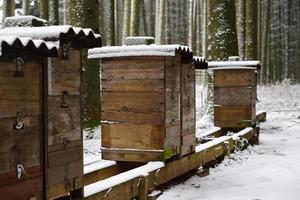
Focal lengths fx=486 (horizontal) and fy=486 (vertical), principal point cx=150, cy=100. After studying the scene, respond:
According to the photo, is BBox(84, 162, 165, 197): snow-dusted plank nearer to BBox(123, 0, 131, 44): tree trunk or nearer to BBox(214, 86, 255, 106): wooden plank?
BBox(214, 86, 255, 106): wooden plank

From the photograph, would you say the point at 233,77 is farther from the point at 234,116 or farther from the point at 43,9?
the point at 43,9

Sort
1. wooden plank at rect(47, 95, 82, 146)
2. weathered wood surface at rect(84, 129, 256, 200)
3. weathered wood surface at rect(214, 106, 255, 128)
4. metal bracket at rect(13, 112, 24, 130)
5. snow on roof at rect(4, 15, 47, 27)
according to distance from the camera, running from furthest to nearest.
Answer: weathered wood surface at rect(214, 106, 255, 128) → weathered wood surface at rect(84, 129, 256, 200) → snow on roof at rect(4, 15, 47, 27) → wooden plank at rect(47, 95, 82, 146) → metal bracket at rect(13, 112, 24, 130)

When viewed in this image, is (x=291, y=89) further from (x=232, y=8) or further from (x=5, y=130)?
(x=5, y=130)

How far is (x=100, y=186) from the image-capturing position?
429cm

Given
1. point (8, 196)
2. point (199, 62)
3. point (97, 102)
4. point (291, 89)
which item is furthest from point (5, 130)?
point (291, 89)

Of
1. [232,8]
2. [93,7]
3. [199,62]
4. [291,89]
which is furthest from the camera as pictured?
[291,89]

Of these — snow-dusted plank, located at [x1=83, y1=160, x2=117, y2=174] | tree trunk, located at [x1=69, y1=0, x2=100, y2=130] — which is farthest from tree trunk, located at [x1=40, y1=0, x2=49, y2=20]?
snow-dusted plank, located at [x1=83, y1=160, x2=117, y2=174]

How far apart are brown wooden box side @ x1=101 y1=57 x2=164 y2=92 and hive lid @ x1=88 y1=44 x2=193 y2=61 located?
0.32 ft

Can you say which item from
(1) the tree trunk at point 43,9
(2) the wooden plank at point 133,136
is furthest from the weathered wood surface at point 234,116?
(1) the tree trunk at point 43,9

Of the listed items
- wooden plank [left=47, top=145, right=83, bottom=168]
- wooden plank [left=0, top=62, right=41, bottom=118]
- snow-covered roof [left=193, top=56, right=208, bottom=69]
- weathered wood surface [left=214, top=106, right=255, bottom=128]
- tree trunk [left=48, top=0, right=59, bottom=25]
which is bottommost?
weathered wood surface [left=214, top=106, right=255, bottom=128]

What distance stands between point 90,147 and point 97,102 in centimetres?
126

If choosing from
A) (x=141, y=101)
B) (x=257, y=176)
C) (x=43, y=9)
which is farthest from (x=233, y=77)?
(x=43, y=9)

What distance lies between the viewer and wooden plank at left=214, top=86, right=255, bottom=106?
30.7 ft

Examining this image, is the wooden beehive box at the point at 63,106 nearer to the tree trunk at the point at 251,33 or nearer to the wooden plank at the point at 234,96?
the wooden plank at the point at 234,96
